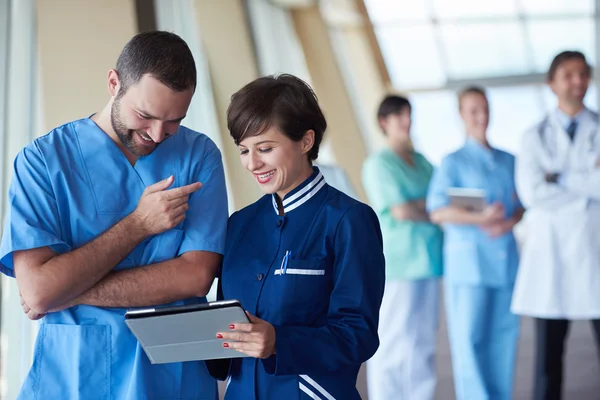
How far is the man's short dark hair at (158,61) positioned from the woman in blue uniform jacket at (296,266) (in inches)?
4.5

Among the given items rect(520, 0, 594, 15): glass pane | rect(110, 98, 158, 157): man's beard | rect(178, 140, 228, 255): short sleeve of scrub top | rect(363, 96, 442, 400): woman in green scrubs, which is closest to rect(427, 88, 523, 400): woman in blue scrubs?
rect(363, 96, 442, 400): woman in green scrubs

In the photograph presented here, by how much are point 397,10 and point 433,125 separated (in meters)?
1.64

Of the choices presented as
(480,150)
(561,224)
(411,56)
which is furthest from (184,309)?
(411,56)

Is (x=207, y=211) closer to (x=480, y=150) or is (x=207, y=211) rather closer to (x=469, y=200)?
(x=469, y=200)

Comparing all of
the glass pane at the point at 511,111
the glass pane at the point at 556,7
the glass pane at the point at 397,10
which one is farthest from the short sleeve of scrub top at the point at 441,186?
the glass pane at the point at 556,7

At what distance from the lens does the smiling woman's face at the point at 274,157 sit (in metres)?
1.56

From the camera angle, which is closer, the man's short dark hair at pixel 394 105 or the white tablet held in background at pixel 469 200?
the white tablet held in background at pixel 469 200

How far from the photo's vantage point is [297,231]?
157 centimetres

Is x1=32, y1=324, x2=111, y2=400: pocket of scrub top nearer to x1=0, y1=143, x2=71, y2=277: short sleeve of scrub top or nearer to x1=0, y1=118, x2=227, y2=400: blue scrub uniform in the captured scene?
x1=0, y1=118, x2=227, y2=400: blue scrub uniform

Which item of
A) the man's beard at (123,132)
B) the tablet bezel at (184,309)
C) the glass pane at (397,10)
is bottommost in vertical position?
the tablet bezel at (184,309)

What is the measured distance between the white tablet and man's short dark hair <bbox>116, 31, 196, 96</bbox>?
46 cm

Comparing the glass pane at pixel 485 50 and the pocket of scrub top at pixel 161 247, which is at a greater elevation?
the glass pane at pixel 485 50

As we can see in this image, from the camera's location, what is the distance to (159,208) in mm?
1526

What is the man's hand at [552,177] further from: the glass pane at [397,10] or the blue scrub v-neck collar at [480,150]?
the glass pane at [397,10]
